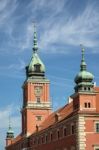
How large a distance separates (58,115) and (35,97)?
1027 inches

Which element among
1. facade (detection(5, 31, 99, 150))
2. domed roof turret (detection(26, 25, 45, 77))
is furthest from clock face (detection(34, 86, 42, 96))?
domed roof turret (detection(26, 25, 45, 77))

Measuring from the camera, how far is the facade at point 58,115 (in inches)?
2370

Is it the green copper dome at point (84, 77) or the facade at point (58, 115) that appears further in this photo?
the green copper dome at point (84, 77)

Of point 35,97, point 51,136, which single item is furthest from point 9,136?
point 51,136

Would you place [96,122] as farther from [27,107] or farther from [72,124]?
[27,107]

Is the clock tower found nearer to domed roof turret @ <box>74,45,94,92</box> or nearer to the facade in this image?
the facade

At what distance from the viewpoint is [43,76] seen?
9850 cm

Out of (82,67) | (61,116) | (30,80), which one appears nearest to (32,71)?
(30,80)

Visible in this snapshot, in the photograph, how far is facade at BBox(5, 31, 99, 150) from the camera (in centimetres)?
6019

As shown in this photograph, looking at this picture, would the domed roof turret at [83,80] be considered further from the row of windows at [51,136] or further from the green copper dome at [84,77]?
the row of windows at [51,136]

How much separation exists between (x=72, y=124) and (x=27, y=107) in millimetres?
33293

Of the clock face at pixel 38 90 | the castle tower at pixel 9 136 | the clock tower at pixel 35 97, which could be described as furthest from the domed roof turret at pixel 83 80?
the castle tower at pixel 9 136

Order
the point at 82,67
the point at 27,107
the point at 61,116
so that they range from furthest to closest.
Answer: the point at 27,107 < the point at 61,116 < the point at 82,67

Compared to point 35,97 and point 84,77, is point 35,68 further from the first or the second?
point 84,77
